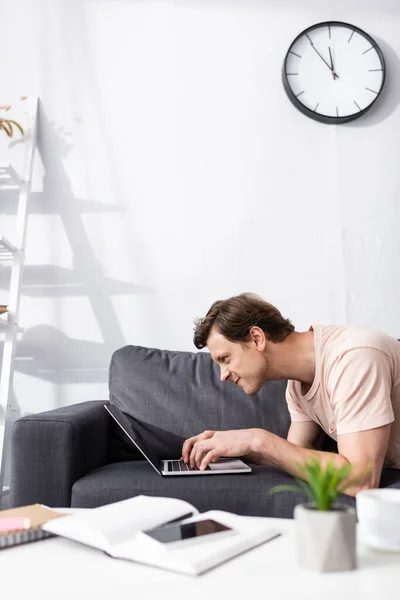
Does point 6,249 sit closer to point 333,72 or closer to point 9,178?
point 9,178

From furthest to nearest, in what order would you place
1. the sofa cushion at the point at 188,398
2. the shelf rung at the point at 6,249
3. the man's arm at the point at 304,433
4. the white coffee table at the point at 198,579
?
the shelf rung at the point at 6,249, the sofa cushion at the point at 188,398, the man's arm at the point at 304,433, the white coffee table at the point at 198,579

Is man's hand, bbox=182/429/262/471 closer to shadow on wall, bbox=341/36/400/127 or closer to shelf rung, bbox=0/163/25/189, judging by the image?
shelf rung, bbox=0/163/25/189

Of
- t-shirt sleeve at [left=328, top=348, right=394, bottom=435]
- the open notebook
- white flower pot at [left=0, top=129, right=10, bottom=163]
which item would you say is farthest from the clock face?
the open notebook

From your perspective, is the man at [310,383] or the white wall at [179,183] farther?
the white wall at [179,183]

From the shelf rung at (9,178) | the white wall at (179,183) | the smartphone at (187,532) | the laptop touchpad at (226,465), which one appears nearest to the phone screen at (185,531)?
the smartphone at (187,532)

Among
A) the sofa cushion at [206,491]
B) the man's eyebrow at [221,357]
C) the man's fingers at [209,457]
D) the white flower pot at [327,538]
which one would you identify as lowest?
the sofa cushion at [206,491]

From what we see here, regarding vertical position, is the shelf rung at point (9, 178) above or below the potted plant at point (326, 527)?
above

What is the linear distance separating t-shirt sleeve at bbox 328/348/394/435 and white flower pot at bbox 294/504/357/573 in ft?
2.31

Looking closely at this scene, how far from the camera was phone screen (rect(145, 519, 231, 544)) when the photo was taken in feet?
3.20

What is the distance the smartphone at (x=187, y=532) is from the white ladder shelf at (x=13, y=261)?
5.08ft

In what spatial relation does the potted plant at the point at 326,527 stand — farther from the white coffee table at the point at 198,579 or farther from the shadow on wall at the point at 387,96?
the shadow on wall at the point at 387,96

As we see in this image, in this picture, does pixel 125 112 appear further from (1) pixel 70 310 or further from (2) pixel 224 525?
(2) pixel 224 525

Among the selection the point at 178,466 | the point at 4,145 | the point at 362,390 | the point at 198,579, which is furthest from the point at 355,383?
the point at 4,145

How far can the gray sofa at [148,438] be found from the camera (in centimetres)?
169
